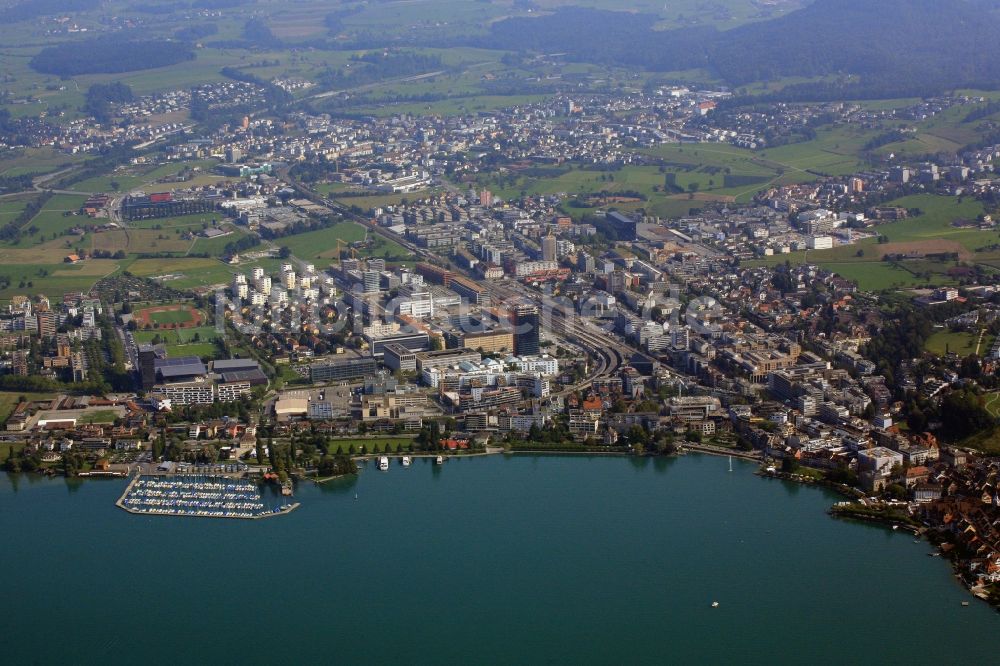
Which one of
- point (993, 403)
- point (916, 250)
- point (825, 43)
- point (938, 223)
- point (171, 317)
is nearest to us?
point (993, 403)

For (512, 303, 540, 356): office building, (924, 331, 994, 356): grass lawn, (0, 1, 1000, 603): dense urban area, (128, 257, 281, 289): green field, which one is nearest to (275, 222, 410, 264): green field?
(0, 1, 1000, 603): dense urban area

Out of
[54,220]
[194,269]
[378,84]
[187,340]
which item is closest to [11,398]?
[187,340]

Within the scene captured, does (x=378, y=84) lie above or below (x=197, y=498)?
below

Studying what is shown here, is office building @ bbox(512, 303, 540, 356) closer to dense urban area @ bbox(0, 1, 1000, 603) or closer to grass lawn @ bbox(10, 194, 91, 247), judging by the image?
dense urban area @ bbox(0, 1, 1000, 603)

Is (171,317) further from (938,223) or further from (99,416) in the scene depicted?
(938,223)

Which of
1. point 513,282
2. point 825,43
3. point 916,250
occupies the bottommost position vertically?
point 513,282

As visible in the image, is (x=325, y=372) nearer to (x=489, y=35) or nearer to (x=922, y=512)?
(x=922, y=512)

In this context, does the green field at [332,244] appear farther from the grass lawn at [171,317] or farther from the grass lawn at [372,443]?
the grass lawn at [372,443]
